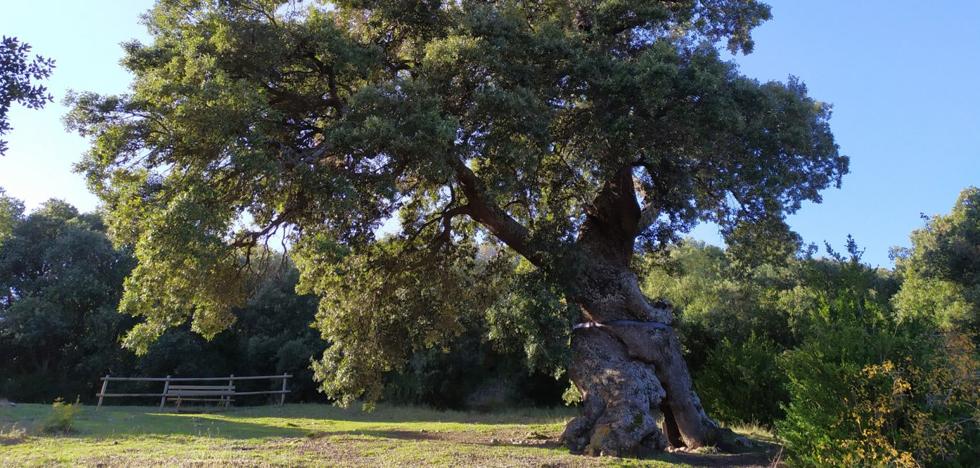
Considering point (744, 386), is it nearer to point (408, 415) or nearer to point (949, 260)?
point (408, 415)

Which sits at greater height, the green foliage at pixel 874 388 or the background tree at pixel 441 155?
the background tree at pixel 441 155

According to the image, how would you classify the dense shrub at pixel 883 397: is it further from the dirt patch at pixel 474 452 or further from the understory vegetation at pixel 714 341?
Answer: the dirt patch at pixel 474 452

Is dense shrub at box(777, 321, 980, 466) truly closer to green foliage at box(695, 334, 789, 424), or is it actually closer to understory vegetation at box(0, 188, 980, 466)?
understory vegetation at box(0, 188, 980, 466)

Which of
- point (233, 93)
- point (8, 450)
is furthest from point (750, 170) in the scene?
point (8, 450)

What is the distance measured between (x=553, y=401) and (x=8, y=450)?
17.4 m

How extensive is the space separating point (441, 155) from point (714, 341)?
15125mm

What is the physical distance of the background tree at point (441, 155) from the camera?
8711mm

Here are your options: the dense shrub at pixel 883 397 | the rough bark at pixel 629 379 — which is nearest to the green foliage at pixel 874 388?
the dense shrub at pixel 883 397

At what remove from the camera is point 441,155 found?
8.97m

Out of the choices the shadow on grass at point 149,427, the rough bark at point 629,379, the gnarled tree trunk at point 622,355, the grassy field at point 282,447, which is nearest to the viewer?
the grassy field at point 282,447

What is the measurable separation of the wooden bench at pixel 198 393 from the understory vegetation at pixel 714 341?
2945 millimetres

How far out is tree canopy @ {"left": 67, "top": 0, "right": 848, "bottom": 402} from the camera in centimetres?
864

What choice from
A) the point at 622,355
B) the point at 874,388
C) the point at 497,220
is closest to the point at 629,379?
the point at 622,355

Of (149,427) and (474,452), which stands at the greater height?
(149,427)
